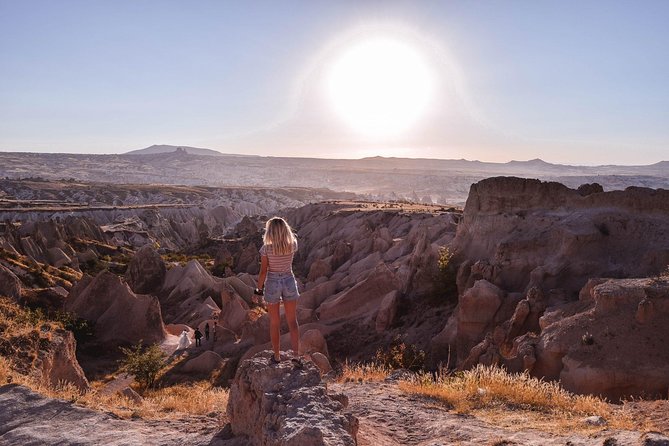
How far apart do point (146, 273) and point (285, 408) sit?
34.1m

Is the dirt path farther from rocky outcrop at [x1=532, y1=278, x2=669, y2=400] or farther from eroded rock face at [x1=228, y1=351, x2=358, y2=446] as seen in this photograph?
rocky outcrop at [x1=532, y1=278, x2=669, y2=400]

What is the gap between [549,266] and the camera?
15.7m

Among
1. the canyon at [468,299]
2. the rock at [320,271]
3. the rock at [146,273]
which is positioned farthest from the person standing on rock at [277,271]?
the rock at [146,273]

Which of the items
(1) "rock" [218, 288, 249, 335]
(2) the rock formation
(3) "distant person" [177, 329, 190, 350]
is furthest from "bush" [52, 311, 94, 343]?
(2) the rock formation

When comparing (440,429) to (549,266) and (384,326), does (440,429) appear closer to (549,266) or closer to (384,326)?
(549,266)

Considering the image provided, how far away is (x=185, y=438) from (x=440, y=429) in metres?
3.28

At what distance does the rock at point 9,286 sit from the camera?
935 inches

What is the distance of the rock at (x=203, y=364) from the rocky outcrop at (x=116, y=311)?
5668mm

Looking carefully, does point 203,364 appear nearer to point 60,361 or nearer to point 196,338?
point 196,338

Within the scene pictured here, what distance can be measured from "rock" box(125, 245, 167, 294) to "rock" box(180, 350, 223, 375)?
722 inches

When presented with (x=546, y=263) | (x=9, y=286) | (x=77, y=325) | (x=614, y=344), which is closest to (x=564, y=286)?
(x=546, y=263)

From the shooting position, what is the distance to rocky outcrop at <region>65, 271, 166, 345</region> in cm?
2405

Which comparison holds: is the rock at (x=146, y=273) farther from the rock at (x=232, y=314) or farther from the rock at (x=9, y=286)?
the rock at (x=232, y=314)

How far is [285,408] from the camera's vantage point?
5289 millimetres
